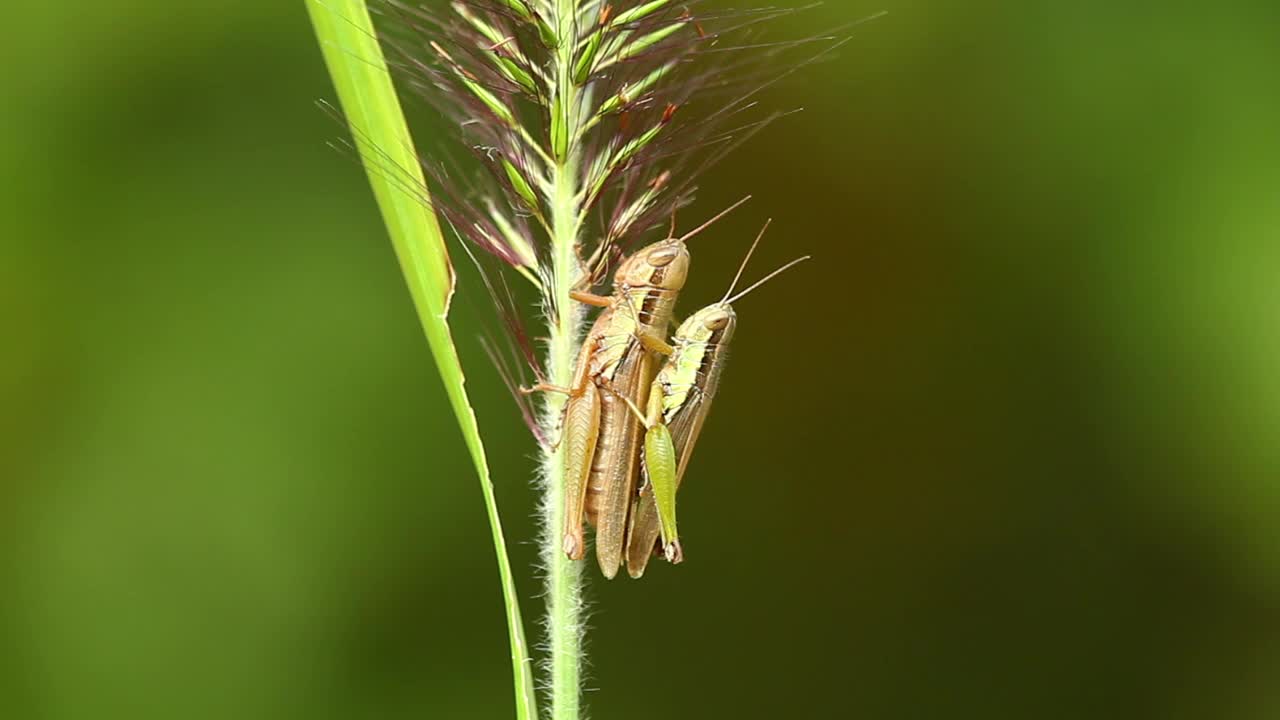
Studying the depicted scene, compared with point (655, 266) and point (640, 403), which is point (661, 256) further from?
point (640, 403)

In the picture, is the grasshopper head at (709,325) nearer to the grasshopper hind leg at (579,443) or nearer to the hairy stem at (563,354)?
the grasshopper hind leg at (579,443)

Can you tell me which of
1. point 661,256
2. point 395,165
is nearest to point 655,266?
point 661,256

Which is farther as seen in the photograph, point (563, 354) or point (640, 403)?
point (640, 403)

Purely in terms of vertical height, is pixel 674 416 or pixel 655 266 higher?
pixel 655 266

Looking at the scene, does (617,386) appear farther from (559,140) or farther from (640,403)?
(559,140)
